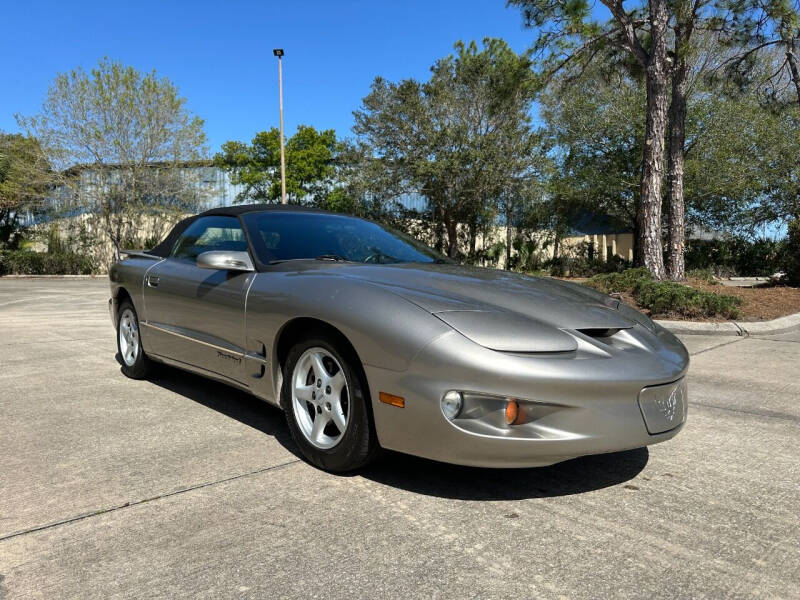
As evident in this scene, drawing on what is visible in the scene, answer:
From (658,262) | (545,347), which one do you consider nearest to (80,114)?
(658,262)

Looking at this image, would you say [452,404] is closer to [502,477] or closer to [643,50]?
[502,477]

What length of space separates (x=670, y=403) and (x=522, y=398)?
80cm

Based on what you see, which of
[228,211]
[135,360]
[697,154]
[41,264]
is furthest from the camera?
[41,264]

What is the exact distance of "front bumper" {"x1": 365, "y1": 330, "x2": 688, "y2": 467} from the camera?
2.49 meters

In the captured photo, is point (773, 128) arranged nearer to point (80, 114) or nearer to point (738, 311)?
point (738, 311)

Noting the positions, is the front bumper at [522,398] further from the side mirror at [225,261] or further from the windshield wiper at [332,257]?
the side mirror at [225,261]

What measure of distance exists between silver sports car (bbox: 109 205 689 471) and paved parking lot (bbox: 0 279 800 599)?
272mm

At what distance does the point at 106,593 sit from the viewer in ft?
6.53

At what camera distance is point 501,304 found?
9.50 feet

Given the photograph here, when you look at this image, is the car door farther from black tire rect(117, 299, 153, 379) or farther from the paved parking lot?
the paved parking lot

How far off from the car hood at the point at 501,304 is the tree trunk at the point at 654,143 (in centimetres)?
849

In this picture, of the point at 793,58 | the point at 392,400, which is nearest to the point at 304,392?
the point at 392,400

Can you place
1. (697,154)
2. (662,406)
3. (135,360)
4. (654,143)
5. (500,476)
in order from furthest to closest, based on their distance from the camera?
1. (697,154)
2. (654,143)
3. (135,360)
4. (500,476)
5. (662,406)

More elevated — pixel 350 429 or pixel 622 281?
pixel 622 281
